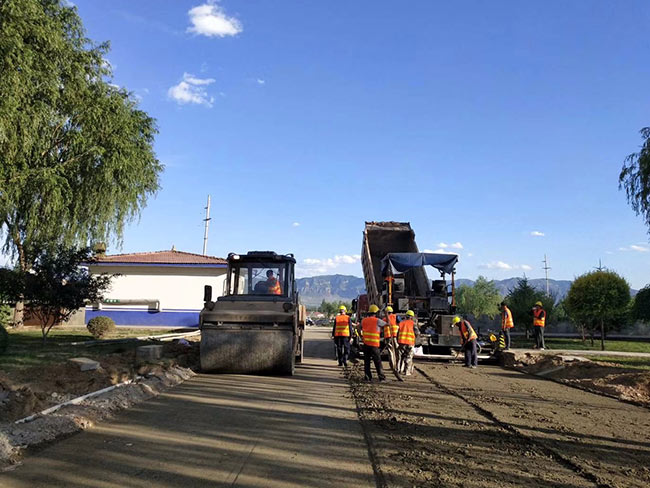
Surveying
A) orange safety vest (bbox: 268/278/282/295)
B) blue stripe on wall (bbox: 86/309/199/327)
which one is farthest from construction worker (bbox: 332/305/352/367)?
blue stripe on wall (bbox: 86/309/199/327)

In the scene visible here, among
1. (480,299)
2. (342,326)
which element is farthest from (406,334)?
(480,299)

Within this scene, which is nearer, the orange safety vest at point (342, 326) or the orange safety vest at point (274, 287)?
the orange safety vest at point (274, 287)

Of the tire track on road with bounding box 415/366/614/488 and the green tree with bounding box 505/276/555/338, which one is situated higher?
the green tree with bounding box 505/276/555/338

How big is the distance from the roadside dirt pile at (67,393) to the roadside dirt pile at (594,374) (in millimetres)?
8272

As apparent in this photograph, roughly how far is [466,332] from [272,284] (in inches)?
226

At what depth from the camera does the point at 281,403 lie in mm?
7734

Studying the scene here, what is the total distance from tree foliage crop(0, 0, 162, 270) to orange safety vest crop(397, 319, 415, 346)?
951 cm

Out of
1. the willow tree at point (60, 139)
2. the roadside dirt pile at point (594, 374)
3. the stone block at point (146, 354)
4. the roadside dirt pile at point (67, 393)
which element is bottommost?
the roadside dirt pile at point (594, 374)

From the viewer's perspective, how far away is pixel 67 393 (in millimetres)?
7531

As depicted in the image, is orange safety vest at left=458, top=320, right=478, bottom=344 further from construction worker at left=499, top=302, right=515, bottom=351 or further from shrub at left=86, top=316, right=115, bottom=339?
shrub at left=86, top=316, right=115, bottom=339

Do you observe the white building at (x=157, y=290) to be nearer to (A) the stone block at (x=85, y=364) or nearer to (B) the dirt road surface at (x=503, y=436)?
(A) the stone block at (x=85, y=364)

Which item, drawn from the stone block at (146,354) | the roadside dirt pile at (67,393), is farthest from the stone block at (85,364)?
the stone block at (146,354)

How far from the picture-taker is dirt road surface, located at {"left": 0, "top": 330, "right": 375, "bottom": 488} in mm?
4297

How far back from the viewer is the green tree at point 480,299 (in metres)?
70.6
